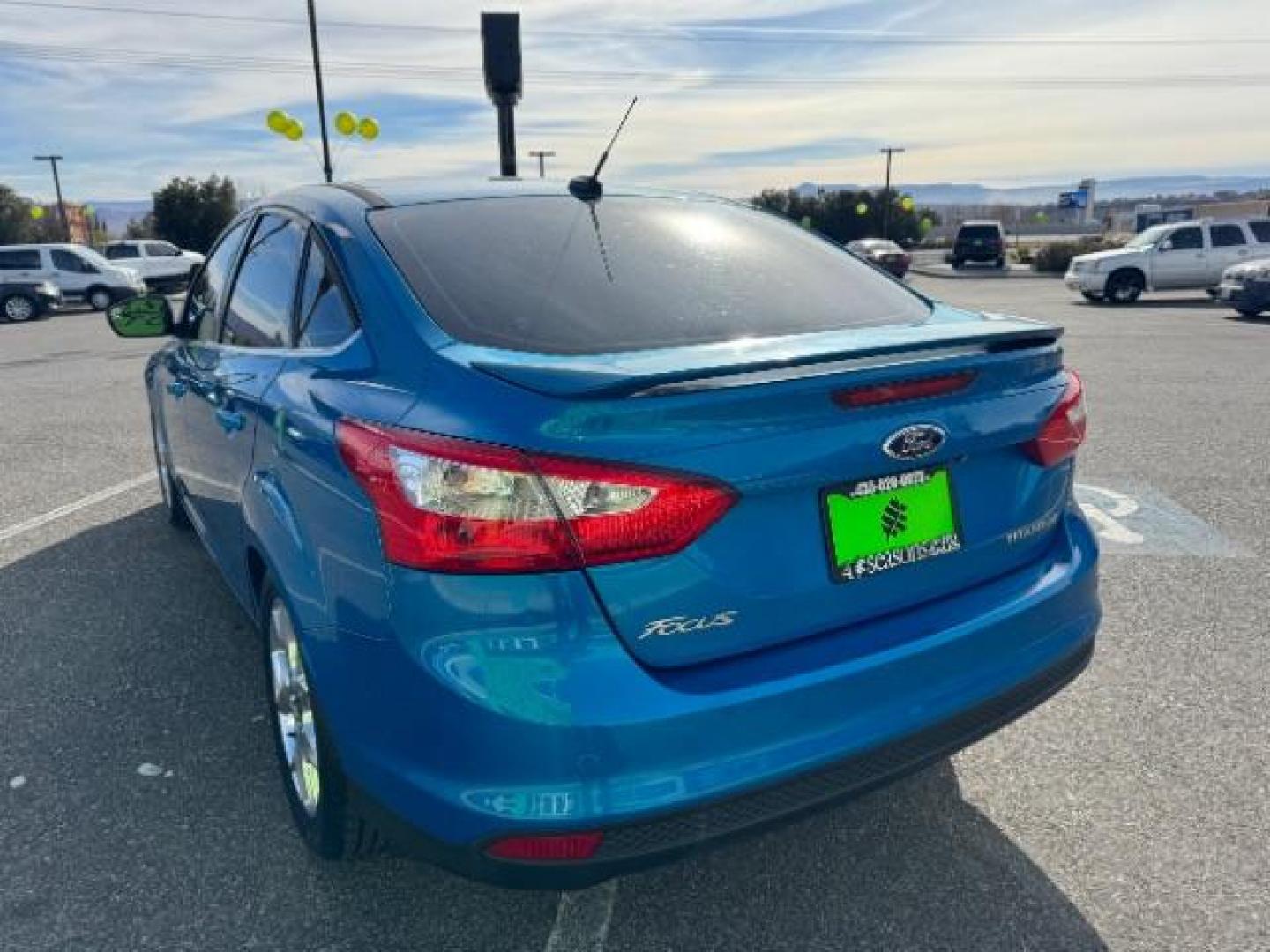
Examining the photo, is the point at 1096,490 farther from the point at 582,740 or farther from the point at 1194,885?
the point at 582,740

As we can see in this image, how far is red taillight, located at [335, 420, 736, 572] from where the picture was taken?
5.63 ft

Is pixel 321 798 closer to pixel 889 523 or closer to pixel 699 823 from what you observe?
pixel 699 823

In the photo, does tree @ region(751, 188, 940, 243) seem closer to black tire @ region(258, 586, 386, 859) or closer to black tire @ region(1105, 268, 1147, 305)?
black tire @ region(1105, 268, 1147, 305)

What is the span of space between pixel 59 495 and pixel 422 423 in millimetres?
5249

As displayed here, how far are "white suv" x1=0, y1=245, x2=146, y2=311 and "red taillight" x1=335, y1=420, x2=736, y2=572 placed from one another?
26.1m

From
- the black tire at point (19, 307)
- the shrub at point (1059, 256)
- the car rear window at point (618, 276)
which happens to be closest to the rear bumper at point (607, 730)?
the car rear window at point (618, 276)

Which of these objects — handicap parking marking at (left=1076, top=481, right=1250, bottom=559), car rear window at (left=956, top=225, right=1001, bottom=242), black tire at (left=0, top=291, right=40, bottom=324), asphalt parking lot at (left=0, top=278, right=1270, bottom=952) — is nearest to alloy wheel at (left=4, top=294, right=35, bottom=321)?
black tire at (left=0, top=291, right=40, bottom=324)

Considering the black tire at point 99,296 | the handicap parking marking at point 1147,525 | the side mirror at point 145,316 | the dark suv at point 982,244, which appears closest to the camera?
the side mirror at point 145,316

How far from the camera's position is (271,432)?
246 cm

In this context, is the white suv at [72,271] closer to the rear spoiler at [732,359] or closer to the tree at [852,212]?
the rear spoiler at [732,359]

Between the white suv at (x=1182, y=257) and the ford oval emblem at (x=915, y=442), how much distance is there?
840 inches

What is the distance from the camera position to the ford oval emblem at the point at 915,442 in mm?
1939

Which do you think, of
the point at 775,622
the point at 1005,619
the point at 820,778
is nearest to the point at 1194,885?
the point at 1005,619

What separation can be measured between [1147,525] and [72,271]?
26457 millimetres
